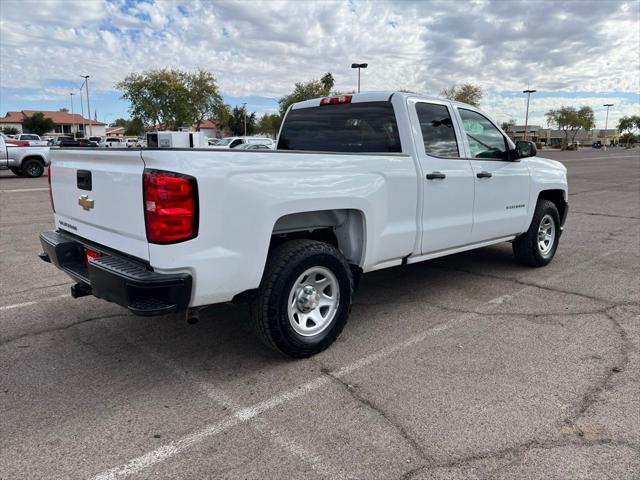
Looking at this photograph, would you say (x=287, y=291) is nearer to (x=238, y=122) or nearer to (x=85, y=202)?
(x=85, y=202)

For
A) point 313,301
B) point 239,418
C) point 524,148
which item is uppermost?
point 524,148

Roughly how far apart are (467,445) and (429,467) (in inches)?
11.7

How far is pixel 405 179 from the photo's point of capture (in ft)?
13.7

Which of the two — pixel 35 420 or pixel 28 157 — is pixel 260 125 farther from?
pixel 35 420

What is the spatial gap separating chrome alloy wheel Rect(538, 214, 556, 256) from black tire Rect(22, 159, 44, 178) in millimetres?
19502

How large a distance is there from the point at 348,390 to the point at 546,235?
4.25 metres

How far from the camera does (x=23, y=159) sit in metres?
19.2

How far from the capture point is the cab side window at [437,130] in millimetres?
4559

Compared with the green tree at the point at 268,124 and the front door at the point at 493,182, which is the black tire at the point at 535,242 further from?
the green tree at the point at 268,124

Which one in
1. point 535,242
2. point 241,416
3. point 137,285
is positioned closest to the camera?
point 137,285

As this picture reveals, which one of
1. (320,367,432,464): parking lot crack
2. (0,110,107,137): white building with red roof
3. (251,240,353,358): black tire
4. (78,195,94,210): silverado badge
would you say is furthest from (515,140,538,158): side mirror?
(0,110,107,137): white building with red roof

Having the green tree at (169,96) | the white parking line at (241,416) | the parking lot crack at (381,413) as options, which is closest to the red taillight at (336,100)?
the parking lot crack at (381,413)

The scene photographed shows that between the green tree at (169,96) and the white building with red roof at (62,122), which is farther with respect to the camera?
the white building with red roof at (62,122)

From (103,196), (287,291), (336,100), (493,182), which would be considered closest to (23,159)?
(336,100)
